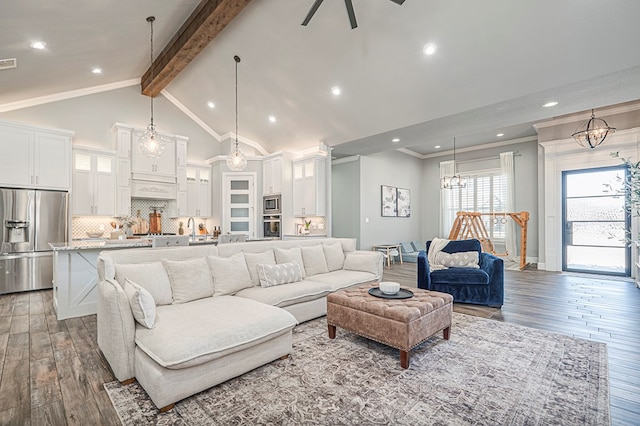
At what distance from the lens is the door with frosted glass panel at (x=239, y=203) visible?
7770 millimetres

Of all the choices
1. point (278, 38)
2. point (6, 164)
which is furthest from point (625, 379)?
point (6, 164)

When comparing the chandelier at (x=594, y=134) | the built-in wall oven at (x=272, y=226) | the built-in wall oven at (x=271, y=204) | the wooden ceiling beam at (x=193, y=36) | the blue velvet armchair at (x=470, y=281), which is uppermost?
the wooden ceiling beam at (x=193, y=36)

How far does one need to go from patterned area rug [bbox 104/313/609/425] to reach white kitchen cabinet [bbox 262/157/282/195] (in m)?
5.07

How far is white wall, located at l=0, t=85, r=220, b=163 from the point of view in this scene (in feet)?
19.2

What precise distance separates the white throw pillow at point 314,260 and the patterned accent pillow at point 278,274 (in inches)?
17.3

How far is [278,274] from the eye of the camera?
3.65m

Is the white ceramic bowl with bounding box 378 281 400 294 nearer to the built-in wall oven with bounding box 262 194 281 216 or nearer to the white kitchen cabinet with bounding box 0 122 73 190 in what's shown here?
the built-in wall oven with bounding box 262 194 281 216

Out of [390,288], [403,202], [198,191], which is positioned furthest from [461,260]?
[198,191]

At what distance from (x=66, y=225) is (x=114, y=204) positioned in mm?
957

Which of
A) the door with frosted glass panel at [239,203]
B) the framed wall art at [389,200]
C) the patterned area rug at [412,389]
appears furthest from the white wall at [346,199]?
the patterned area rug at [412,389]

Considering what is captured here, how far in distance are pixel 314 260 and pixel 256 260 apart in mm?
983

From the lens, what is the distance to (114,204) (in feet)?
20.8

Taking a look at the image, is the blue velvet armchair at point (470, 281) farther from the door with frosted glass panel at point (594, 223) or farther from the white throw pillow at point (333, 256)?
the door with frosted glass panel at point (594, 223)

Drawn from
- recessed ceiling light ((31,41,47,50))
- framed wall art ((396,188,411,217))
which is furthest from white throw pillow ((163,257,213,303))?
framed wall art ((396,188,411,217))
